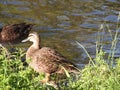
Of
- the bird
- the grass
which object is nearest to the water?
the bird

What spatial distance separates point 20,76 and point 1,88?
1.10ft

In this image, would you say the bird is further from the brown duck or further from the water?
the brown duck

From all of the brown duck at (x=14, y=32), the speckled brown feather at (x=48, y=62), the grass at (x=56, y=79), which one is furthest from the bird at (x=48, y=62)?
the brown duck at (x=14, y=32)

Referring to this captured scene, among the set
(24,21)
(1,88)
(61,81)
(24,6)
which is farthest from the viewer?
(24,6)

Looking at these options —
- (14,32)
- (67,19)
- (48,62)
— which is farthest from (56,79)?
(67,19)

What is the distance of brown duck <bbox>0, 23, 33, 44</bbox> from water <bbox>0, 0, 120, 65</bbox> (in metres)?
0.36

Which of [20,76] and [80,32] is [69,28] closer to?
[80,32]

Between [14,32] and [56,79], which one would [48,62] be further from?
[14,32]

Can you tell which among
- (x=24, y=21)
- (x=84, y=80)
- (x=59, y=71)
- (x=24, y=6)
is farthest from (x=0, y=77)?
(x=24, y=6)

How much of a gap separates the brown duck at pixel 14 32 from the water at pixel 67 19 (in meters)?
0.36

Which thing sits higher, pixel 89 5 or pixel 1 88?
pixel 1 88

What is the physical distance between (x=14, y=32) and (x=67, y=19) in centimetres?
158

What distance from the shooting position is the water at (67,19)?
12.7 meters

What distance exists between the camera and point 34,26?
555 inches
